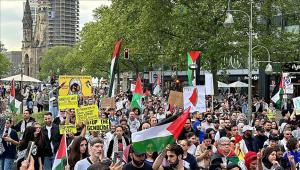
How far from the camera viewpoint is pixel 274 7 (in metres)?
33.1

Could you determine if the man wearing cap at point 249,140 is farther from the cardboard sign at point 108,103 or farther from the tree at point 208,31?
the tree at point 208,31

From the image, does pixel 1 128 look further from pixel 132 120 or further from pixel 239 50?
pixel 239 50

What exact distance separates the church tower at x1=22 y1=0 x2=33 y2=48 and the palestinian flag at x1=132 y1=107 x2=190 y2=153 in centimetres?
18843

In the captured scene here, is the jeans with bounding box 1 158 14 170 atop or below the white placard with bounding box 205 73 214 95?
below

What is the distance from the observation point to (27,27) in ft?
631

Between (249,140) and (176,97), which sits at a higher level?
(176,97)

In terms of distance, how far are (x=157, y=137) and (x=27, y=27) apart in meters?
189

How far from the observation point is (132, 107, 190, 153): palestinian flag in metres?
7.49

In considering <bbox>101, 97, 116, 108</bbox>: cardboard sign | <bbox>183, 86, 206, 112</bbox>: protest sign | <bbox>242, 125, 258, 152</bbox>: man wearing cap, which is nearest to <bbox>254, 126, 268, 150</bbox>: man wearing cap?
<bbox>242, 125, 258, 152</bbox>: man wearing cap

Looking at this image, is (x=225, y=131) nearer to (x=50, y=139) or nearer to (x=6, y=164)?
(x=50, y=139)

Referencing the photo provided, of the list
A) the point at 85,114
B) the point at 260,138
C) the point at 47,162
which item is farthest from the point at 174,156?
the point at 85,114

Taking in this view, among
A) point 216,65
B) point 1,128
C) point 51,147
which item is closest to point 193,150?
point 51,147

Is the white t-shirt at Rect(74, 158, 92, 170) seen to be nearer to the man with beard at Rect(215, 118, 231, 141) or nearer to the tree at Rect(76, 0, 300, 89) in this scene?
the man with beard at Rect(215, 118, 231, 141)

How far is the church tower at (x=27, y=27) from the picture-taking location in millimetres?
191625
